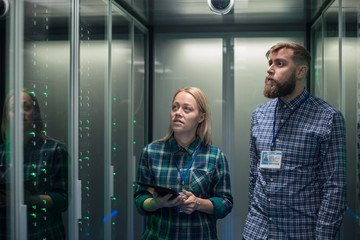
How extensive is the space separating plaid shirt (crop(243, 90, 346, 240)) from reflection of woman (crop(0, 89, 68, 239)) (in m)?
1.06

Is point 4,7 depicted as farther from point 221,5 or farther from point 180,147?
point 221,5

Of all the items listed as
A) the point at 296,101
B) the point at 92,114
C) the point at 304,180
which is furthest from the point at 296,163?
the point at 92,114

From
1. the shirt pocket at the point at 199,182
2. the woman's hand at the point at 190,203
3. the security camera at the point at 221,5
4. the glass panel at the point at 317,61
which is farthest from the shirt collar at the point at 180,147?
the glass panel at the point at 317,61

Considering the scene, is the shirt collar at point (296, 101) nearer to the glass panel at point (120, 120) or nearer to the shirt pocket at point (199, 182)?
the shirt pocket at point (199, 182)

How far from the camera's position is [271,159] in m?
2.19

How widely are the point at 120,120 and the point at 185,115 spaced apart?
1305 millimetres

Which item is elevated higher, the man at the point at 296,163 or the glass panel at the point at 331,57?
the glass panel at the point at 331,57

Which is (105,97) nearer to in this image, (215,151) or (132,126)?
(132,126)

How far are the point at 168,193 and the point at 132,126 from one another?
1.89 meters

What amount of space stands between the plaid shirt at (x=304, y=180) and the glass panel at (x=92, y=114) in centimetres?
114

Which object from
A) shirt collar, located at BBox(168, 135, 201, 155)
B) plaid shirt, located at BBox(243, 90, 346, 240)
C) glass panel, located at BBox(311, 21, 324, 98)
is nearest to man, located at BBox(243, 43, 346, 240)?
plaid shirt, located at BBox(243, 90, 346, 240)

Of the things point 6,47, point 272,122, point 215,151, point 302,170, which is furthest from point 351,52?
point 6,47

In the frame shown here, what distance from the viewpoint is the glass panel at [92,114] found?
105 inches

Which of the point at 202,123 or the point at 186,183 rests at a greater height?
the point at 202,123
